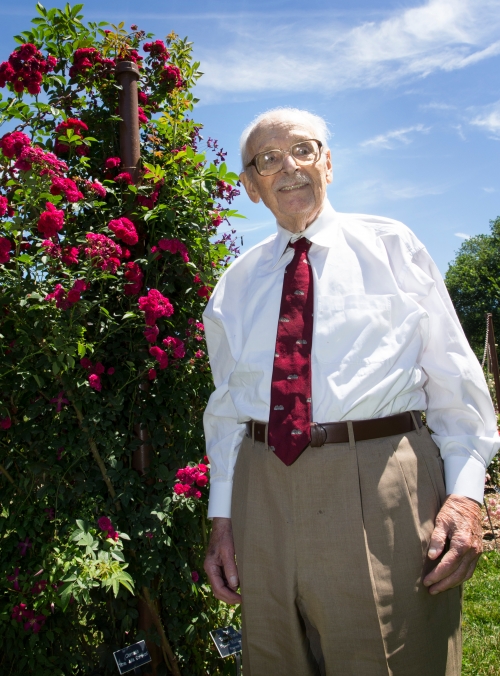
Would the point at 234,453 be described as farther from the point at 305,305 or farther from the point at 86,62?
the point at 86,62

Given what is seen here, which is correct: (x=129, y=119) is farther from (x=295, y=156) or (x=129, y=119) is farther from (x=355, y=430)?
(x=355, y=430)

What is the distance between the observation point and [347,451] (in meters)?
1.35

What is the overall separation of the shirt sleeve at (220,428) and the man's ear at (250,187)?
42cm

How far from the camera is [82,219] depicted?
220 centimetres

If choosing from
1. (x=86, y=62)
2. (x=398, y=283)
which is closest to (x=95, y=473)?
(x=398, y=283)

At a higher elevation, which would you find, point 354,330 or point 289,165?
point 289,165

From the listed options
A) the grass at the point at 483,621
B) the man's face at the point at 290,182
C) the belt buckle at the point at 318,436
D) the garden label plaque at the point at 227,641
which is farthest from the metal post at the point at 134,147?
the grass at the point at 483,621

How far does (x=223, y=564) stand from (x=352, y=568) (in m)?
0.50

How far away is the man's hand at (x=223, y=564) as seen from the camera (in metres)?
1.62

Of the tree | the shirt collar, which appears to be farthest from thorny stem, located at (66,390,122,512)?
the tree

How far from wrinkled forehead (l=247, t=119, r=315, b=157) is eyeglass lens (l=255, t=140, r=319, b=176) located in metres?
0.02

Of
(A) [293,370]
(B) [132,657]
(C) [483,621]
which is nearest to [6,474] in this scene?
(B) [132,657]

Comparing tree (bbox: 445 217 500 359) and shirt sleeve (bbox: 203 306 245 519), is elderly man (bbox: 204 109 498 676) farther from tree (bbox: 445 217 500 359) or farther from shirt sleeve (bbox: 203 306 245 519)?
tree (bbox: 445 217 500 359)

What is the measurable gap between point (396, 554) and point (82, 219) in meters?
1.69
